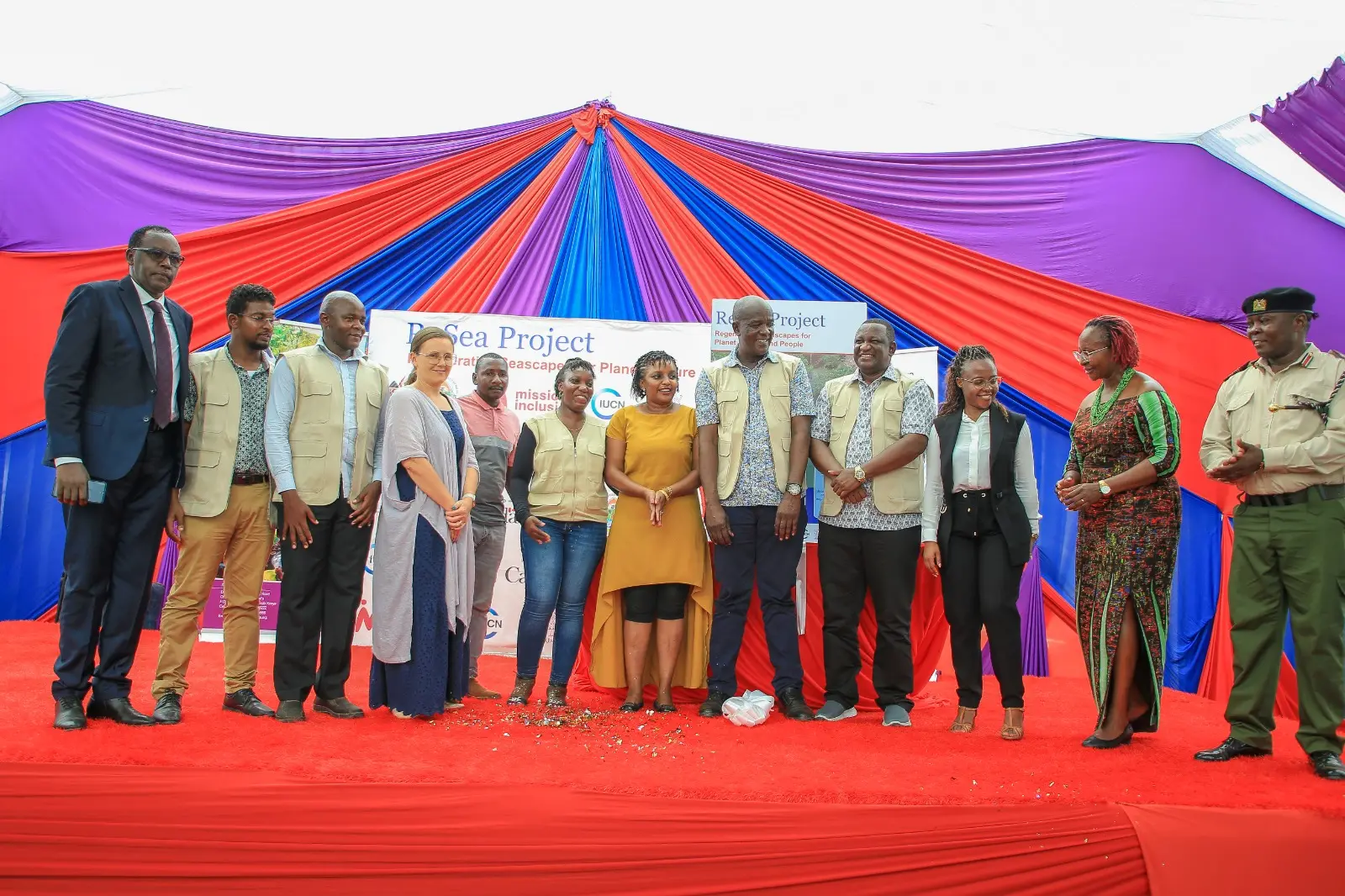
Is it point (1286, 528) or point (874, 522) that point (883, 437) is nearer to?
point (874, 522)

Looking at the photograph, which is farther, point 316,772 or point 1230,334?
point 1230,334

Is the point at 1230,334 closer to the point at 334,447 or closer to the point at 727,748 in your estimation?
the point at 727,748

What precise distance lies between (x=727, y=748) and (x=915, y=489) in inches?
51.5

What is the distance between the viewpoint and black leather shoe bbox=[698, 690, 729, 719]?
3672mm

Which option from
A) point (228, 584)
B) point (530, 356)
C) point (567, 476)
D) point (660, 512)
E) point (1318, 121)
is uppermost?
point (1318, 121)

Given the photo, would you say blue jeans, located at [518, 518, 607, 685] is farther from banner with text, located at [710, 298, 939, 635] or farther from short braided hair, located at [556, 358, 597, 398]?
banner with text, located at [710, 298, 939, 635]

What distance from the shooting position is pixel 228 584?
11.1 ft

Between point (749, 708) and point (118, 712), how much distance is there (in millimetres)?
2093

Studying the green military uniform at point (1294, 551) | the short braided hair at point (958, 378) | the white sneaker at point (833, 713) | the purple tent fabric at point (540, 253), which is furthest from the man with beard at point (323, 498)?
the green military uniform at point (1294, 551)

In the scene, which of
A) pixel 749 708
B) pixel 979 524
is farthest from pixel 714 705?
pixel 979 524

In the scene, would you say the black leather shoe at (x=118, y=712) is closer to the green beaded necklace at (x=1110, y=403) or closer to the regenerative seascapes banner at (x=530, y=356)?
the regenerative seascapes banner at (x=530, y=356)

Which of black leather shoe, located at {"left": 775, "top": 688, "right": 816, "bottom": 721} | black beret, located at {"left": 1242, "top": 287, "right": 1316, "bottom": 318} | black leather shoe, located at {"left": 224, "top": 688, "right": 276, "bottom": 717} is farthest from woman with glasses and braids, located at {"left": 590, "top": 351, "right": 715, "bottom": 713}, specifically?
black beret, located at {"left": 1242, "top": 287, "right": 1316, "bottom": 318}

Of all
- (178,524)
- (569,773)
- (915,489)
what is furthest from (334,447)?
(915,489)

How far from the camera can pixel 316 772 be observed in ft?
8.11
